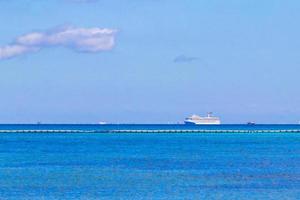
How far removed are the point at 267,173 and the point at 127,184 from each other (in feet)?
49.9

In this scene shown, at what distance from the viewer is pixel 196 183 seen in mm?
56906

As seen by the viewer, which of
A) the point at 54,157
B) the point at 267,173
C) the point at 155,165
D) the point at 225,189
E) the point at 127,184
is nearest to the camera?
the point at 225,189

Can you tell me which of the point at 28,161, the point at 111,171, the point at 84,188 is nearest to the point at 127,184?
the point at 84,188

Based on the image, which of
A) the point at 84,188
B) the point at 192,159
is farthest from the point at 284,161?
the point at 84,188

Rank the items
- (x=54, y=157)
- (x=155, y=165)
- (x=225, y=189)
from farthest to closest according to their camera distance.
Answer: (x=54, y=157) → (x=155, y=165) → (x=225, y=189)

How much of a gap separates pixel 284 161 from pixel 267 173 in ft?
54.9

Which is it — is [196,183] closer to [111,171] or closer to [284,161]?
[111,171]

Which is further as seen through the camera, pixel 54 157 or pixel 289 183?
pixel 54 157

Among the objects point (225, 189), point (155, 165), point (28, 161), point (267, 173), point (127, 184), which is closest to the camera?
point (225, 189)

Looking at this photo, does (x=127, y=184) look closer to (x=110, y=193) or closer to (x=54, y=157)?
(x=110, y=193)

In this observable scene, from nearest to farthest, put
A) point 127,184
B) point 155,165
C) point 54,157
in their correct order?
point 127,184, point 155,165, point 54,157

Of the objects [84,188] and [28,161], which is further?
[28,161]

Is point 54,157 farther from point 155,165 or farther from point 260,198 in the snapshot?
point 260,198

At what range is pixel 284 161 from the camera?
83.2 metres
